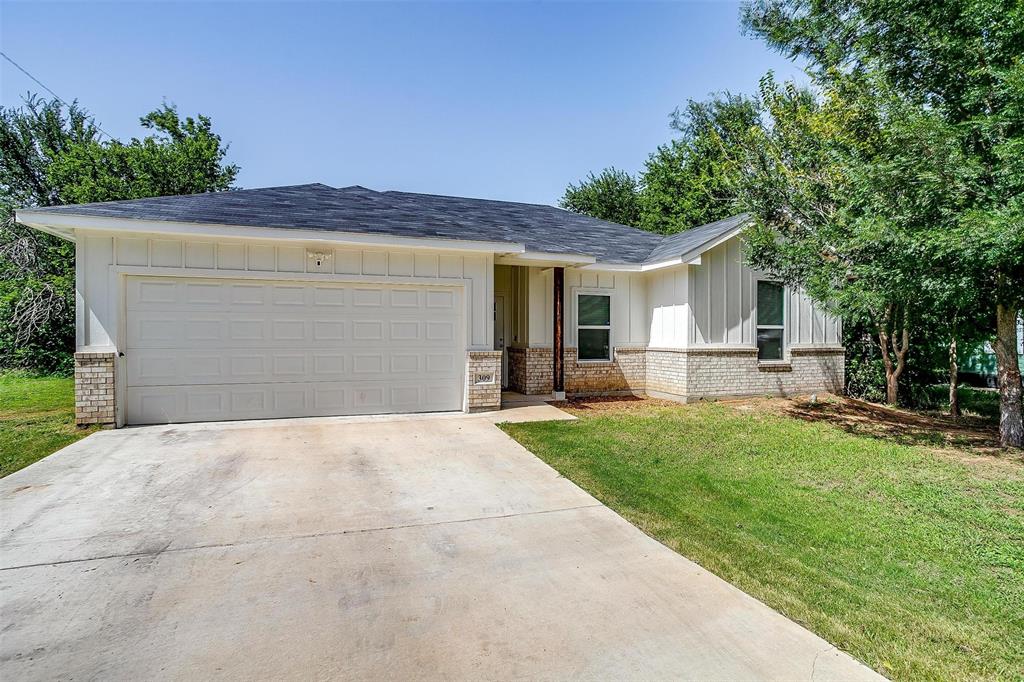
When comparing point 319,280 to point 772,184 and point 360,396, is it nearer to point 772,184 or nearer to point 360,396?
point 360,396

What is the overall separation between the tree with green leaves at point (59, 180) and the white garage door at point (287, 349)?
10.9 metres

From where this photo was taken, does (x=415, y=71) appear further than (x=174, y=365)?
Yes

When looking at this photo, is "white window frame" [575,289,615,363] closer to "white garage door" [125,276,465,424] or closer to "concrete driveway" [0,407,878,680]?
"white garage door" [125,276,465,424]

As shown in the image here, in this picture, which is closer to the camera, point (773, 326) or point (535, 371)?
point (535, 371)

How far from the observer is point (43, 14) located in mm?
7953

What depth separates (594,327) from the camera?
458 inches

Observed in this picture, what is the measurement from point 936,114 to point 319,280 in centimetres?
912

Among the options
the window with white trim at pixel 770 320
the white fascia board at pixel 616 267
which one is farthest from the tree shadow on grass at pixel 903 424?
the white fascia board at pixel 616 267

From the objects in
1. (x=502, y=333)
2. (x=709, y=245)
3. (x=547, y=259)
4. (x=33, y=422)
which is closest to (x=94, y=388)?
(x=33, y=422)

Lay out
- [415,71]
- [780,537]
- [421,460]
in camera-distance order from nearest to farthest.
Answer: [780,537] → [421,460] → [415,71]

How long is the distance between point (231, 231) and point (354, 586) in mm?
6291

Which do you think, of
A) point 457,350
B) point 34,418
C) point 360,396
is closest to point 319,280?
point 360,396

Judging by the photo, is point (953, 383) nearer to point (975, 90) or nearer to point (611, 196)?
point (975, 90)

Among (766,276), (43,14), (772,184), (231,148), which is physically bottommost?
(766,276)
